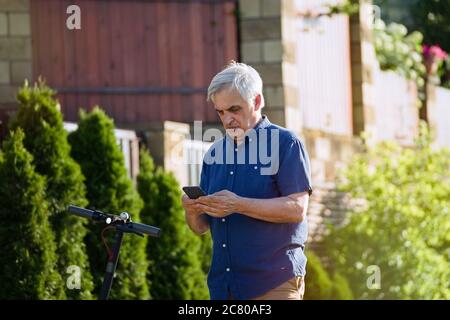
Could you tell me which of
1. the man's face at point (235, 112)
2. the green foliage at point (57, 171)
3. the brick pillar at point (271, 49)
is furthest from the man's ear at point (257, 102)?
the brick pillar at point (271, 49)

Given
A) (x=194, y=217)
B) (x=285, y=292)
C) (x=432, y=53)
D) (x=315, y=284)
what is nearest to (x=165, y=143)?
(x=315, y=284)

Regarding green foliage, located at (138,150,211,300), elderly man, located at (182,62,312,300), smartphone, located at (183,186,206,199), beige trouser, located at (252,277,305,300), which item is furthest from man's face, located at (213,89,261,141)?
green foliage, located at (138,150,211,300)

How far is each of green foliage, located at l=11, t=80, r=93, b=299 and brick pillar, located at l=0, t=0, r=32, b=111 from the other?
3458mm

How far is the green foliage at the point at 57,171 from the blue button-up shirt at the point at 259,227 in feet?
14.4

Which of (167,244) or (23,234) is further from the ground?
(23,234)

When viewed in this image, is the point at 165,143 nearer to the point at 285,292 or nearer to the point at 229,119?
the point at 229,119

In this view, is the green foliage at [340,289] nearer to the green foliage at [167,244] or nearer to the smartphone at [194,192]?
the green foliage at [167,244]

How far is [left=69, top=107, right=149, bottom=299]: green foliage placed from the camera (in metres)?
11.0

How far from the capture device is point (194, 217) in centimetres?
613

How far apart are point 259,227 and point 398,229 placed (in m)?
8.91

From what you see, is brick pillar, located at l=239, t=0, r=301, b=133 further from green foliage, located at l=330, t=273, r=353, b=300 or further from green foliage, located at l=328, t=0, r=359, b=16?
green foliage, located at l=330, t=273, r=353, b=300

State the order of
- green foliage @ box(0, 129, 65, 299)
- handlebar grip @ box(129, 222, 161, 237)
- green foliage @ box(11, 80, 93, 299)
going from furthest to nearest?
green foliage @ box(11, 80, 93, 299) → green foliage @ box(0, 129, 65, 299) → handlebar grip @ box(129, 222, 161, 237)

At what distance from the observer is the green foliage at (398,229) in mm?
14328

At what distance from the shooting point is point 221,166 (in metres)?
6.17
